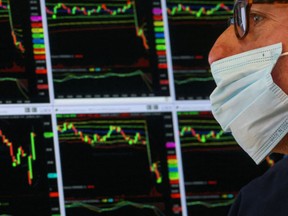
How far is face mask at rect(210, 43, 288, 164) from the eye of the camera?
3.04 meters

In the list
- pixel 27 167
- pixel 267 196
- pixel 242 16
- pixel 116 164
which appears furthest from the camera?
pixel 116 164

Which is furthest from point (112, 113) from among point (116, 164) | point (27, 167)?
point (27, 167)

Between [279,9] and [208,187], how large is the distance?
890 mm

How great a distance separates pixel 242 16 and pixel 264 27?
2.8 inches

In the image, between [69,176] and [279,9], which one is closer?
[279,9]

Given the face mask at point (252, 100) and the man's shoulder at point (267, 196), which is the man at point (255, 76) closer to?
the face mask at point (252, 100)

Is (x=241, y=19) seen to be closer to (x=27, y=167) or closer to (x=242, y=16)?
(x=242, y=16)

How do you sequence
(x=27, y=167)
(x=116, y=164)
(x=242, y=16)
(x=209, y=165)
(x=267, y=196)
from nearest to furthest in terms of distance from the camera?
(x=242, y=16) < (x=267, y=196) < (x=27, y=167) < (x=116, y=164) < (x=209, y=165)

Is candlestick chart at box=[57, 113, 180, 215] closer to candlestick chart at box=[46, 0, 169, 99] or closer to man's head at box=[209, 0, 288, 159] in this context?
candlestick chart at box=[46, 0, 169, 99]

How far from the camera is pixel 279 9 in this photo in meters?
3.05

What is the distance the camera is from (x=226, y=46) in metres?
3.13

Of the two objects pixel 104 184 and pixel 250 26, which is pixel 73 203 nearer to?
pixel 104 184

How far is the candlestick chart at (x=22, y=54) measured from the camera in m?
3.53

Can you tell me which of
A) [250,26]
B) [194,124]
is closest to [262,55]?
[250,26]
